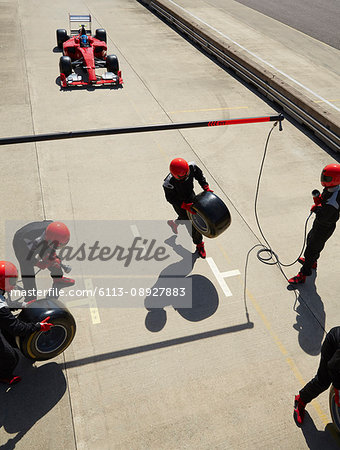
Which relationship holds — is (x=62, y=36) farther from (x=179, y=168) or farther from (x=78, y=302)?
(x=78, y=302)

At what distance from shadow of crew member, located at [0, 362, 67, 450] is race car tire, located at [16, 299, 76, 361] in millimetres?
285

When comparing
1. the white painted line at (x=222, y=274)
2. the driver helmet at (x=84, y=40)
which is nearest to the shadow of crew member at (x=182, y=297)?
the white painted line at (x=222, y=274)

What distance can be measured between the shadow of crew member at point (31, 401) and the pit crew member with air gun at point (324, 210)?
14.1 feet

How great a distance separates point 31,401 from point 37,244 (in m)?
2.04

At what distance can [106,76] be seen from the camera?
1273 cm

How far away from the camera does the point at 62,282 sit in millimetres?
6125

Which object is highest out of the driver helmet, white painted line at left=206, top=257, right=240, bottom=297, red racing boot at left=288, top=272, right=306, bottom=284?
the driver helmet

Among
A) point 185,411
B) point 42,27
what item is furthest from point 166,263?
point 42,27

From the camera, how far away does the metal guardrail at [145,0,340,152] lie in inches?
405

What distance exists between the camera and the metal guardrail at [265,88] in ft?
33.7

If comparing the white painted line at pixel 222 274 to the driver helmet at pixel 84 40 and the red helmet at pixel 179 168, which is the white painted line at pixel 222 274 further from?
the driver helmet at pixel 84 40

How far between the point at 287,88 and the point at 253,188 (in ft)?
17.1

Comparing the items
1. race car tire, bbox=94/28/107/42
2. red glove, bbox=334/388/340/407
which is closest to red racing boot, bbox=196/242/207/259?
red glove, bbox=334/388/340/407

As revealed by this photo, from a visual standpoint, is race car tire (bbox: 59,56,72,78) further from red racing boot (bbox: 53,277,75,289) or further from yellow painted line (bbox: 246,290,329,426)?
yellow painted line (bbox: 246,290,329,426)
